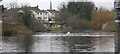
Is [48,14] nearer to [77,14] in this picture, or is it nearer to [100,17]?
[77,14]

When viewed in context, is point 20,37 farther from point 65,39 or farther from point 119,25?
point 119,25

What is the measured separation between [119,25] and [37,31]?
294cm

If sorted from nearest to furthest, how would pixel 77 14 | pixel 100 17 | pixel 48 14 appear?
pixel 100 17
pixel 77 14
pixel 48 14

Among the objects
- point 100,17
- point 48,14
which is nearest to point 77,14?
point 100,17

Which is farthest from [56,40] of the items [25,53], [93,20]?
[25,53]

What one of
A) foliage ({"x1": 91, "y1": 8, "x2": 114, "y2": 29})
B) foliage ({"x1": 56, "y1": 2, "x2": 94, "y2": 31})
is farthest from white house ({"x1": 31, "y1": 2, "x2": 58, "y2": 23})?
foliage ({"x1": 91, "y1": 8, "x2": 114, "y2": 29})

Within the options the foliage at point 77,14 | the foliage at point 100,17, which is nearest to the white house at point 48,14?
the foliage at point 77,14

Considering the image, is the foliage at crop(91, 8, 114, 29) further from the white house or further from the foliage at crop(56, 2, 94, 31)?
the white house

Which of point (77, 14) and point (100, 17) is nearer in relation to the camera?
point (100, 17)

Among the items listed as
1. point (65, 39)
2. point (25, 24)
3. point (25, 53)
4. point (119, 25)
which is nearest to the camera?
point (119, 25)

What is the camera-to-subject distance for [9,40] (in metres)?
6.86

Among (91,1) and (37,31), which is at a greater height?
(91,1)

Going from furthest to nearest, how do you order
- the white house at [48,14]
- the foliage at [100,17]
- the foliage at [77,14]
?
the white house at [48,14] < the foliage at [77,14] < the foliage at [100,17]

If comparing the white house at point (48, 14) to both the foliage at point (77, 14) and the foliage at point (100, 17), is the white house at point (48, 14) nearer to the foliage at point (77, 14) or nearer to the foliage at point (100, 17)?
the foliage at point (77, 14)
